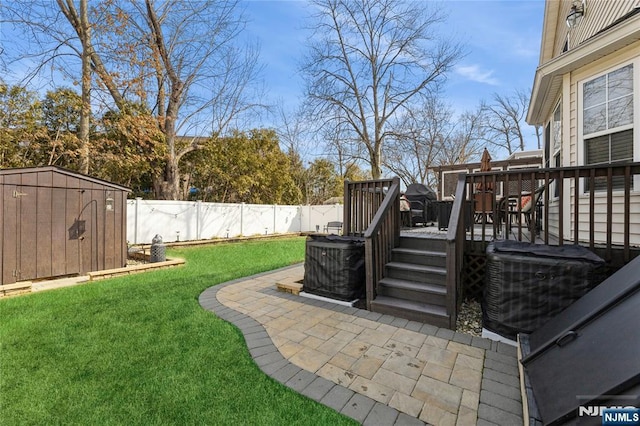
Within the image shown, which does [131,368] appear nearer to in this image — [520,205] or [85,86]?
[520,205]

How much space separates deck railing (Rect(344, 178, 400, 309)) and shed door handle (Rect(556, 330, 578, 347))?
2.05 meters

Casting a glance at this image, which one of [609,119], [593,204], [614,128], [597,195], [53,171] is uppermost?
[609,119]

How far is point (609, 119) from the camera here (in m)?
3.85

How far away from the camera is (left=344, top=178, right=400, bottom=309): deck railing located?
378cm

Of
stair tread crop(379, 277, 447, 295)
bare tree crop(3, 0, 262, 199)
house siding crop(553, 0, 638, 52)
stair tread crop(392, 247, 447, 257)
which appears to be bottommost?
stair tread crop(379, 277, 447, 295)

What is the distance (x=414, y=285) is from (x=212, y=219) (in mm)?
9673

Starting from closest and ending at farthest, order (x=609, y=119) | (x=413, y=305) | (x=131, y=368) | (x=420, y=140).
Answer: (x=131, y=368) → (x=413, y=305) → (x=609, y=119) → (x=420, y=140)

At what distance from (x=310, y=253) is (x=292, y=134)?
1693 centimetres

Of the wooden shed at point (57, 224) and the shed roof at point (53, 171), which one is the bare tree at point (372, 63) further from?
the wooden shed at point (57, 224)

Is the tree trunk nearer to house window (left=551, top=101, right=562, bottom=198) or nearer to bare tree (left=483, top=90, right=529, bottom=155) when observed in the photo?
house window (left=551, top=101, right=562, bottom=198)

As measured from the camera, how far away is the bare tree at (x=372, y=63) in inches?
533

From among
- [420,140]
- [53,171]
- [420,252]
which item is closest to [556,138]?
[420,252]

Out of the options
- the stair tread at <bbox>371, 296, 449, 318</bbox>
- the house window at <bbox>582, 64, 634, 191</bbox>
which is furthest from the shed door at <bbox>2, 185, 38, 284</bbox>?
the house window at <bbox>582, 64, 634, 191</bbox>

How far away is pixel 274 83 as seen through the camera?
1491 centimetres
